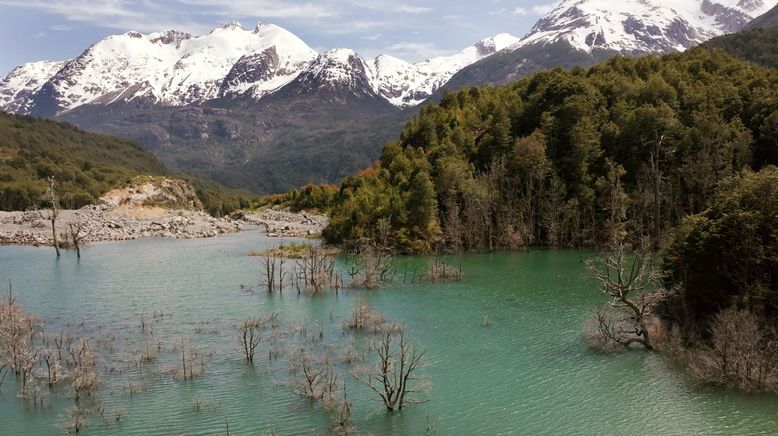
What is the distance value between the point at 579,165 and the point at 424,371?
60.6m

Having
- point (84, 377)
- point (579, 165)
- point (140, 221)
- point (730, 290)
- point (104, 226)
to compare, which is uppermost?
point (579, 165)

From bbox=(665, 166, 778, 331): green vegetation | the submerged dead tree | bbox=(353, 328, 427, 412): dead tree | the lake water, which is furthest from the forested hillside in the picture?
bbox=(353, 328, 427, 412): dead tree

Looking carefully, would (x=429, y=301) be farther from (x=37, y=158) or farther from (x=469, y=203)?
(x=37, y=158)

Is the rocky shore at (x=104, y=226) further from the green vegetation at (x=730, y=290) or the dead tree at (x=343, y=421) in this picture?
the green vegetation at (x=730, y=290)

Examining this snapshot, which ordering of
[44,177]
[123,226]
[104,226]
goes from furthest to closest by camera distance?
[44,177] → [123,226] → [104,226]

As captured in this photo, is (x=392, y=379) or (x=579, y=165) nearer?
(x=392, y=379)

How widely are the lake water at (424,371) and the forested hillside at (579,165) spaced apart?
22174mm

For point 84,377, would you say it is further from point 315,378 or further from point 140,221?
point 140,221

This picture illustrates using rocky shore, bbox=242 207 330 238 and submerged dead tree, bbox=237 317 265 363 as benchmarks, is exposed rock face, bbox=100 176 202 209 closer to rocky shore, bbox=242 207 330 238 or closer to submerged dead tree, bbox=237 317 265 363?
rocky shore, bbox=242 207 330 238

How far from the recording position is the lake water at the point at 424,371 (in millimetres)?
24000

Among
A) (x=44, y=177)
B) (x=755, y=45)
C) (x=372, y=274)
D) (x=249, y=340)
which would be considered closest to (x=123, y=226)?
(x=44, y=177)

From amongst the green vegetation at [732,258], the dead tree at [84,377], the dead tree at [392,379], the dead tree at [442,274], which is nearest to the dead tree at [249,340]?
the dead tree at [392,379]

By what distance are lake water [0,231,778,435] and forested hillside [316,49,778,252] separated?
22.2 m

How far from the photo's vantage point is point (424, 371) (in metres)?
30.3
